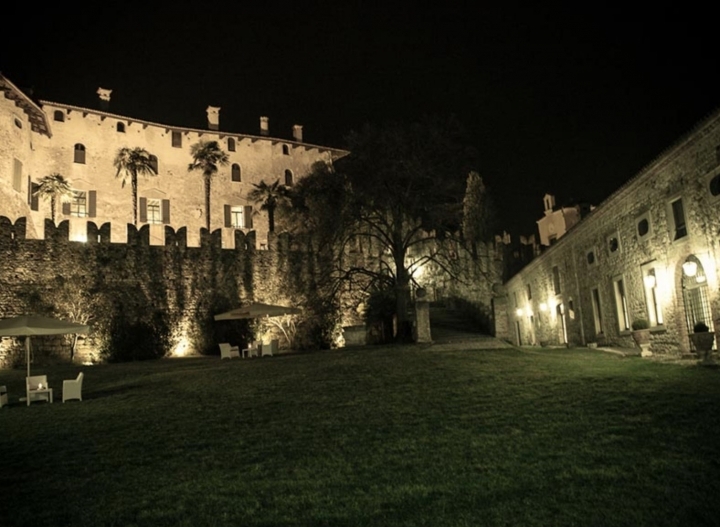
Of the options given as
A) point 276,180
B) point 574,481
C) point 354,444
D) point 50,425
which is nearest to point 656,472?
point 574,481

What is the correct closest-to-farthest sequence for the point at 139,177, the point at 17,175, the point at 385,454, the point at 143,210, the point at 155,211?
the point at 385,454 < the point at 17,175 < the point at 143,210 < the point at 139,177 < the point at 155,211

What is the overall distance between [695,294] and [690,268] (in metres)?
0.94

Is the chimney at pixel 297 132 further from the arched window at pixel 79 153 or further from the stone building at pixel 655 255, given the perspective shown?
the stone building at pixel 655 255

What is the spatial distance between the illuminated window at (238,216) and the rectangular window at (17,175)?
1628 centimetres

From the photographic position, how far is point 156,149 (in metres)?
47.9

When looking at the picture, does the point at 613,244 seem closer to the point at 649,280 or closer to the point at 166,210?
the point at 649,280

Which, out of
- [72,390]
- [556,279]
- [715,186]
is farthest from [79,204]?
[715,186]

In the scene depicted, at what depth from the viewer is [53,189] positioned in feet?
134

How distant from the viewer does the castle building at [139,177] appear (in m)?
39.4

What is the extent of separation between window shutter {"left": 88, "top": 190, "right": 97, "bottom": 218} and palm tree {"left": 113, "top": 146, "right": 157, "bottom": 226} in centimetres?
233

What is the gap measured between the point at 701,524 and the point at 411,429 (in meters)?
3.93

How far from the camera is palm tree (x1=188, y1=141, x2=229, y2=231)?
155ft

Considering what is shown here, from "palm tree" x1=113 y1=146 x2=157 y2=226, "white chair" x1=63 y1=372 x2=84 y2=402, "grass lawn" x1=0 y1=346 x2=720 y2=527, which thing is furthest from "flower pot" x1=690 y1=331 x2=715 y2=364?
"palm tree" x1=113 y1=146 x2=157 y2=226

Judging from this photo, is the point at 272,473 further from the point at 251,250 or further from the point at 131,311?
the point at 251,250
